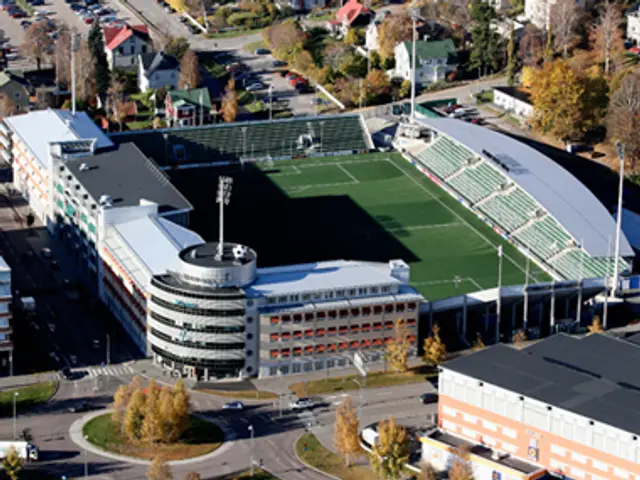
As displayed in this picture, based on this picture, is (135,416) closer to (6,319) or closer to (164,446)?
(164,446)

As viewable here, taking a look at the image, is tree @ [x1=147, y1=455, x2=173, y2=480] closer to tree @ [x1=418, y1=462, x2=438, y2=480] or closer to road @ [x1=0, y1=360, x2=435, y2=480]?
road @ [x1=0, y1=360, x2=435, y2=480]

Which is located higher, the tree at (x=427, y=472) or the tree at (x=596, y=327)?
the tree at (x=596, y=327)

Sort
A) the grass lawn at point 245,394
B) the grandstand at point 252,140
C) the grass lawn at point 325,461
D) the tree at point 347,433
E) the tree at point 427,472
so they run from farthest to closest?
1. the grandstand at point 252,140
2. the grass lawn at point 245,394
3. the tree at point 347,433
4. the grass lawn at point 325,461
5. the tree at point 427,472

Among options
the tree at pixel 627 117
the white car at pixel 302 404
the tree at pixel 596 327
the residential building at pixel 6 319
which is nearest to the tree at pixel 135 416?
the white car at pixel 302 404

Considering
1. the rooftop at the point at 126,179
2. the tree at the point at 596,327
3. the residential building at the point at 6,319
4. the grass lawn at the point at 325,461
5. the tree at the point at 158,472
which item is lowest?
the grass lawn at the point at 325,461

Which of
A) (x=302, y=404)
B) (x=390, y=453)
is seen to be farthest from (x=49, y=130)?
(x=390, y=453)

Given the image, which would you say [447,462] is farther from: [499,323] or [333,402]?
[499,323]

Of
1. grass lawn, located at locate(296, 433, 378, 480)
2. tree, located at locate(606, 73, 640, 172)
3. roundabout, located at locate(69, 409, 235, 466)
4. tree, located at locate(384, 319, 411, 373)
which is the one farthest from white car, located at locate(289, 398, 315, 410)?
tree, located at locate(606, 73, 640, 172)

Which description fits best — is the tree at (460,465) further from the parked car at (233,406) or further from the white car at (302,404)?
the parked car at (233,406)
